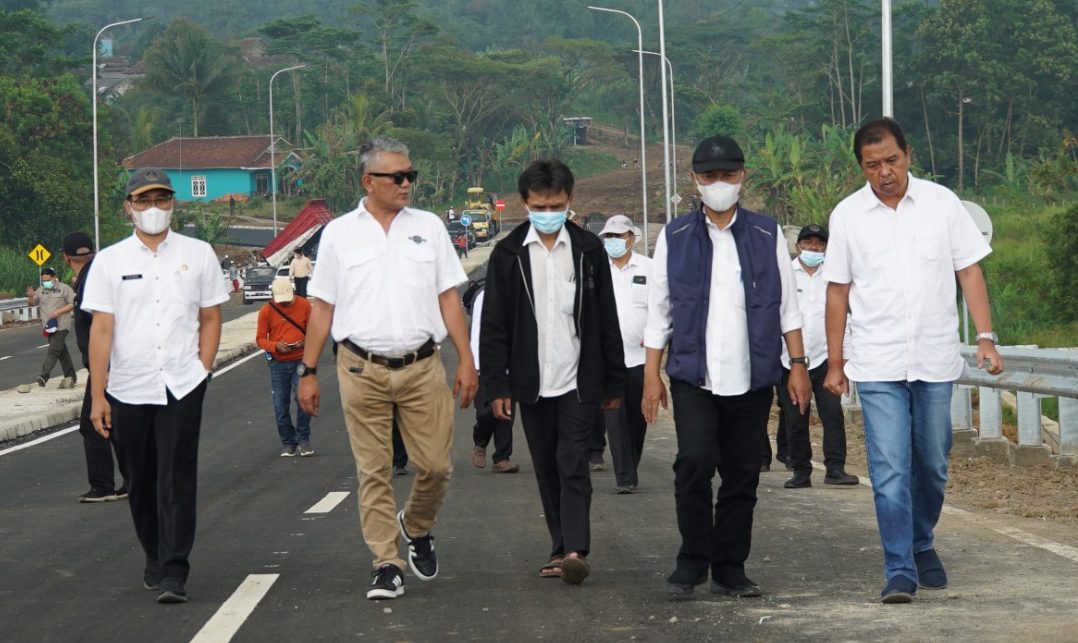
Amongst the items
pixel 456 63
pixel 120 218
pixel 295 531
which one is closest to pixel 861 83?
pixel 456 63

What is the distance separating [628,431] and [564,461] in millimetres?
4122

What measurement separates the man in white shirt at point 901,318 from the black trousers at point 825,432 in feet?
15.8

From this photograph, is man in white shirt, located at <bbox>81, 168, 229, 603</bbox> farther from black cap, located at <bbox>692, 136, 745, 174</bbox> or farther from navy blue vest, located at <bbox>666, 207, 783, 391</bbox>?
black cap, located at <bbox>692, 136, 745, 174</bbox>

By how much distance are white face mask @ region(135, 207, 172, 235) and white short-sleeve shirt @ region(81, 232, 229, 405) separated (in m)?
0.08

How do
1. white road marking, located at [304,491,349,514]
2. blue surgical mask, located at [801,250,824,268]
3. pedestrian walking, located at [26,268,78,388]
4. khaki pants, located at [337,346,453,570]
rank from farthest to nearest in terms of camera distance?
pedestrian walking, located at [26,268,78,388], blue surgical mask, located at [801,250,824,268], white road marking, located at [304,491,349,514], khaki pants, located at [337,346,453,570]

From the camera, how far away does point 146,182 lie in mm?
8398

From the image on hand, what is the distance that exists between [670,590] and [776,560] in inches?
49.2

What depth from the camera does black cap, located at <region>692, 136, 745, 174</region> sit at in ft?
26.0

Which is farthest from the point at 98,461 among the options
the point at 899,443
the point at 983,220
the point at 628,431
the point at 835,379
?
the point at 983,220

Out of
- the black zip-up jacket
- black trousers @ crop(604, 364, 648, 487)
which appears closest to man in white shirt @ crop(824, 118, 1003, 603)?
the black zip-up jacket

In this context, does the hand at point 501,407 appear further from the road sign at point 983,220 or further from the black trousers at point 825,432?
the road sign at point 983,220

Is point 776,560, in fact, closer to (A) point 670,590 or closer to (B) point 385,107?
(A) point 670,590

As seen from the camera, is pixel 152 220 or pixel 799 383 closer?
pixel 799 383

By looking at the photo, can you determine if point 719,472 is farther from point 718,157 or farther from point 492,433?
point 492,433
